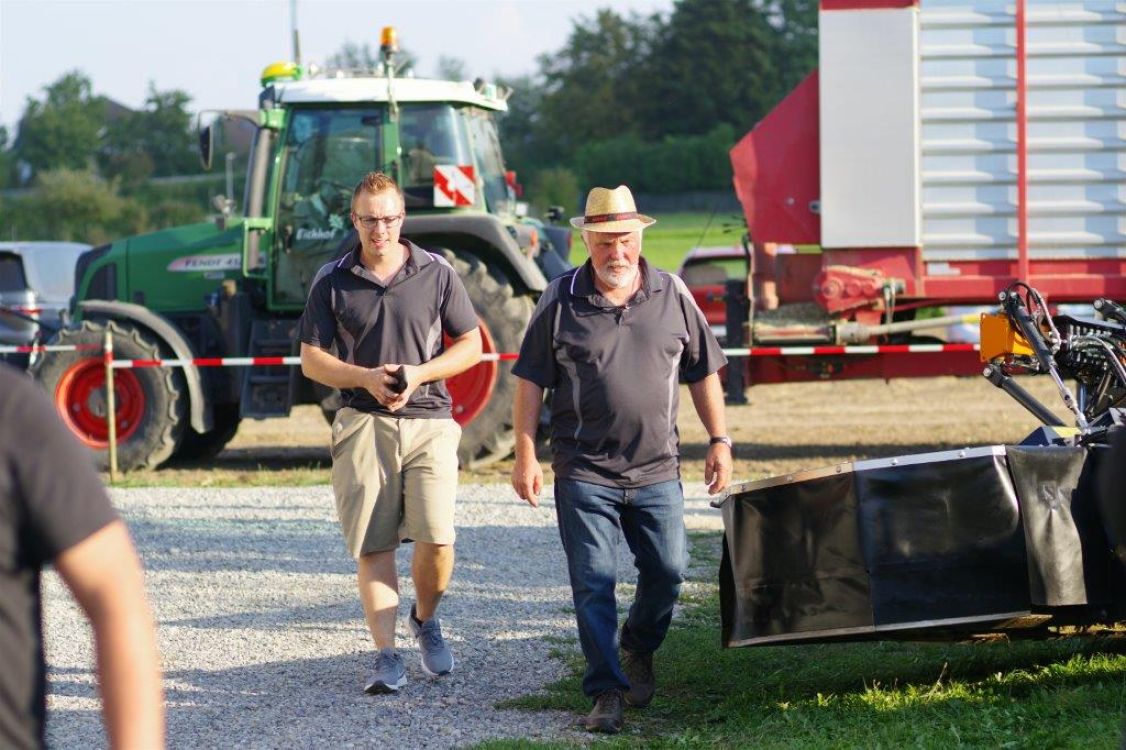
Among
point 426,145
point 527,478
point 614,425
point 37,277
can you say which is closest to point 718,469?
point 614,425

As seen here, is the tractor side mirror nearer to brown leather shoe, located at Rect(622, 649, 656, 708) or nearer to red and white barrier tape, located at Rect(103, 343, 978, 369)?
red and white barrier tape, located at Rect(103, 343, 978, 369)

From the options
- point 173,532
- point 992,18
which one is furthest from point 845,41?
point 173,532

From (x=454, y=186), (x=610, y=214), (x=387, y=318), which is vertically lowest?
(x=387, y=318)

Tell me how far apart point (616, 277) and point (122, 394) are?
25.4ft

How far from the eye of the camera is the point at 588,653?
17.9 feet

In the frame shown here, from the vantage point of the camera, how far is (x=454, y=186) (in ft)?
39.0

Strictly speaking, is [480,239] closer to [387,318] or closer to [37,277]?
[387,318]

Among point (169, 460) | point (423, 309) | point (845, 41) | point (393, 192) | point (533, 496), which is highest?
point (845, 41)

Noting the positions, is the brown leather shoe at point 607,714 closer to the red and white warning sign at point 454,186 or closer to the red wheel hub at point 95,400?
the red and white warning sign at point 454,186

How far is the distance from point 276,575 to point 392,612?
2.39 metres

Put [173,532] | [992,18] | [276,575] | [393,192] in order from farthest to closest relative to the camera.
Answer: [992,18]
[173,532]
[276,575]
[393,192]

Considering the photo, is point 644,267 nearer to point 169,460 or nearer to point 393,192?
point 393,192

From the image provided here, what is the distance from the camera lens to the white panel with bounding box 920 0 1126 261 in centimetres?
1112

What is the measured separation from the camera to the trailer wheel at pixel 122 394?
39.8 feet
